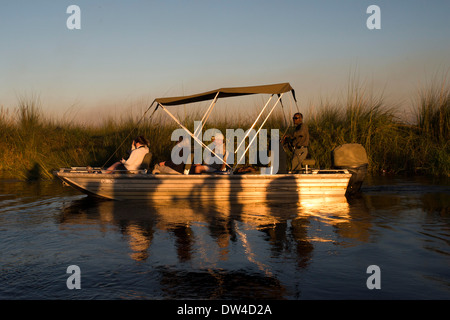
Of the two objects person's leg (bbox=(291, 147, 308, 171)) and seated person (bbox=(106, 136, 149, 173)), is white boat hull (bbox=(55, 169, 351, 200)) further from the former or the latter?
seated person (bbox=(106, 136, 149, 173))

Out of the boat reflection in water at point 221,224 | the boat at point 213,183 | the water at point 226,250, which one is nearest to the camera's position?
the water at point 226,250

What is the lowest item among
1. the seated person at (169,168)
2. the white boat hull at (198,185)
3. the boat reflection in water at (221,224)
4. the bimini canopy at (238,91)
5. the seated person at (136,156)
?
the boat reflection in water at (221,224)

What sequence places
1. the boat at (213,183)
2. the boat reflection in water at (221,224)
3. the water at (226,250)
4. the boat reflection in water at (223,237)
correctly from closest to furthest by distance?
the water at (226,250), the boat reflection in water at (223,237), the boat reflection in water at (221,224), the boat at (213,183)

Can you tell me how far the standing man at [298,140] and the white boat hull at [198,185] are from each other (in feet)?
1.86

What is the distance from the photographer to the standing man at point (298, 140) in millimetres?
11883

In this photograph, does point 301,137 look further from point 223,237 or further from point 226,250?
point 226,250

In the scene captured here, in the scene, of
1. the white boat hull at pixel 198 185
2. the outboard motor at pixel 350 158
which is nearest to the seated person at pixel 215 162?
the white boat hull at pixel 198 185

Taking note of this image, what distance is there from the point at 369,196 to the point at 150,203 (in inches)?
229

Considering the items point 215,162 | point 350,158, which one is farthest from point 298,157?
point 215,162

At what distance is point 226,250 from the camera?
6.52m

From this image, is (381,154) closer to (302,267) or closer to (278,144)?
(278,144)

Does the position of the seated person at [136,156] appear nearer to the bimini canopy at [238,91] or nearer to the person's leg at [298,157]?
the bimini canopy at [238,91]

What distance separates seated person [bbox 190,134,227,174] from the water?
3.77ft

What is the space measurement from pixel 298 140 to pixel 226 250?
5936mm
